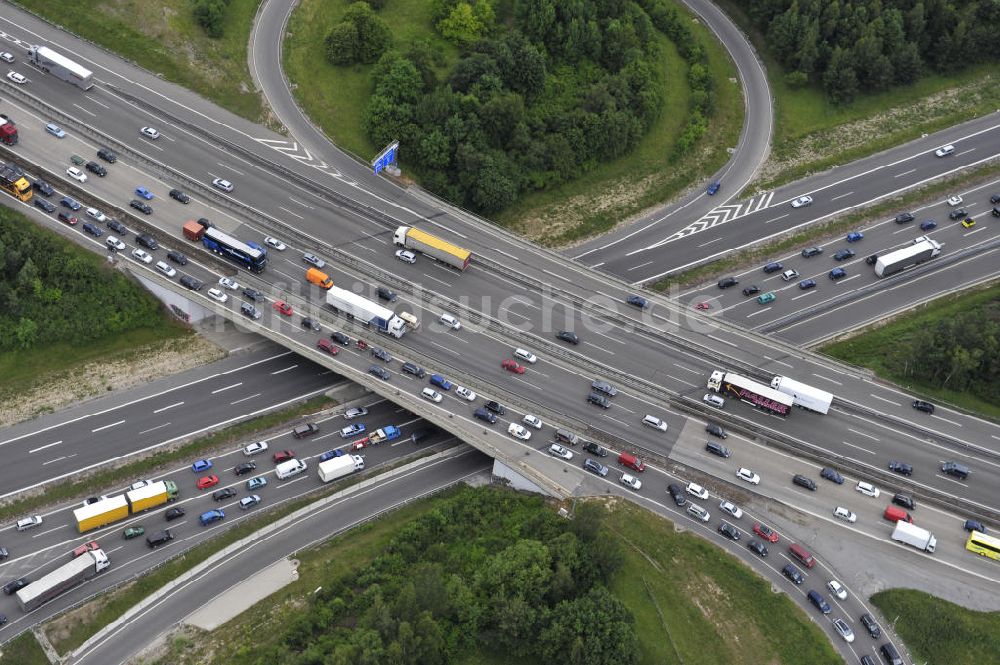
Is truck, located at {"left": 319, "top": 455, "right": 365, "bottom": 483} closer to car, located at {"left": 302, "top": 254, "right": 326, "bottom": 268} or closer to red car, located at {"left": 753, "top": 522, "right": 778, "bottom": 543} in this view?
car, located at {"left": 302, "top": 254, "right": 326, "bottom": 268}

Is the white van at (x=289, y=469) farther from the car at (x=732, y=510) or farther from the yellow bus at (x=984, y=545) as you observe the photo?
the yellow bus at (x=984, y=545)

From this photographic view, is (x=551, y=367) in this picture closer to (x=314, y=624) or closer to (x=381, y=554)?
(x=381, y=554)

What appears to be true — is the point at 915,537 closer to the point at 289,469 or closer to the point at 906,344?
the point at 906,344

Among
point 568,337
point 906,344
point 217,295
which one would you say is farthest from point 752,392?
point 217,295

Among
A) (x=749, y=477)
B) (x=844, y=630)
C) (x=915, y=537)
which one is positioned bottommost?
(x=844, y=630)

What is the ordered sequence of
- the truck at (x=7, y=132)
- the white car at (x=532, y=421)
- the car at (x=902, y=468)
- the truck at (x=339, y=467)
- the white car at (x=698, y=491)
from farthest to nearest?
the truck at (x=7, y=132) < the white car at (x=532, y=421) < the car at (x=902, y=468) < the truck at (x=339, y=467) < the white car at (x=698, y=491)

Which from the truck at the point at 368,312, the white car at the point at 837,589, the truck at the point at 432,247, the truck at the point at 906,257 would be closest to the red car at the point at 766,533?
the white car at the point at 837,589
